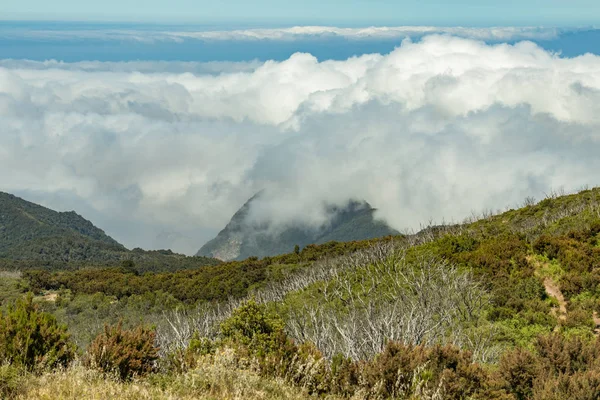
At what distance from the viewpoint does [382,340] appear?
1875 cm

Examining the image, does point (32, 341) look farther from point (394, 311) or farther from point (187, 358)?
point (394, 311)

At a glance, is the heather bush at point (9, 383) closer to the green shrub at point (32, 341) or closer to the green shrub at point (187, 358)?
the green shrub at point (32, 341)

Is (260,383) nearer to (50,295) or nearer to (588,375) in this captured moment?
(588,375)

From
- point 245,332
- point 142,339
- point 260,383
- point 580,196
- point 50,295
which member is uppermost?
point 260,383

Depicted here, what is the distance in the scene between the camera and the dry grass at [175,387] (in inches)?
336

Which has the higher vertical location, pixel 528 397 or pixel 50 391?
pixel 50 391

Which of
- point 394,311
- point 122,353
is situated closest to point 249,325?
point 122,353

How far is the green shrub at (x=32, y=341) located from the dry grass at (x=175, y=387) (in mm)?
1662

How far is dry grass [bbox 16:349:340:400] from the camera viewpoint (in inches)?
336

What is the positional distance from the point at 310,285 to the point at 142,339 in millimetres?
32395

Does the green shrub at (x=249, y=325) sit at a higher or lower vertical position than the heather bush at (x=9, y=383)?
lower

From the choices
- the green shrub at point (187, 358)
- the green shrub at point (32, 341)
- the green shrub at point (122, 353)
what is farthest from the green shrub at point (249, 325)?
the green shrub at point (32, 341)

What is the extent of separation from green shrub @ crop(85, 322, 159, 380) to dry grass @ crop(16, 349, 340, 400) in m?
1.00

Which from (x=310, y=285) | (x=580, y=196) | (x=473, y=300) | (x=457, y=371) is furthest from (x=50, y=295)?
(x=457, y=371)
